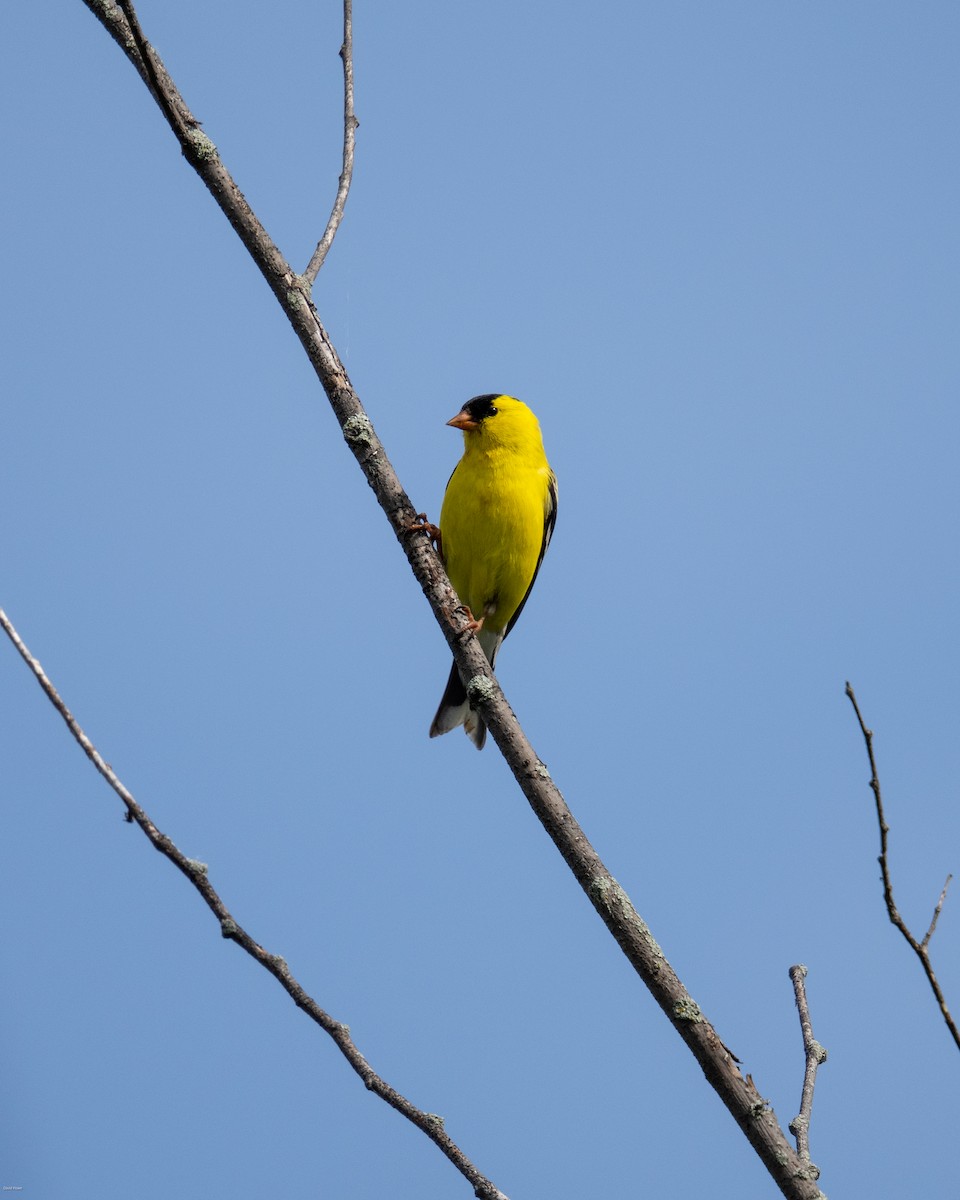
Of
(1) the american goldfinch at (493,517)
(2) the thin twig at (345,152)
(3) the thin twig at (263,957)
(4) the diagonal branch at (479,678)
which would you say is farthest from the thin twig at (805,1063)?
(1) the american goldfinch at (493,517)

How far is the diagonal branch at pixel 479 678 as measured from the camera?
112 inches

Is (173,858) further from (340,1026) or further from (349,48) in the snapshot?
(349,48)

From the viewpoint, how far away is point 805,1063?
3117mm

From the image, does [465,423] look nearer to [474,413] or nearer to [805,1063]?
[474,413]

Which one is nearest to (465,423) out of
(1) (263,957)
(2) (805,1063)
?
(2) (805,1063)

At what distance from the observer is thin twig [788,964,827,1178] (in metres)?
2.83

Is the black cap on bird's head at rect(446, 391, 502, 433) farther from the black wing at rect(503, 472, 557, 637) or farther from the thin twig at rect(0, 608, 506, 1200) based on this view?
the thin twig at rect(0, 608, 506, 1200)

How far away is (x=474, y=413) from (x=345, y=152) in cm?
288

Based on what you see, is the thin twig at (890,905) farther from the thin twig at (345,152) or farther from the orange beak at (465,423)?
the orange beak at (465,423)

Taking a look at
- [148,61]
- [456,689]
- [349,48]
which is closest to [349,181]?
[349,48]

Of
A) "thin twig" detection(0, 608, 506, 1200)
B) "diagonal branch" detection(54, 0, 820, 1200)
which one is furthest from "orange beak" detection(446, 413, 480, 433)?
"thin twig" detection(0, 608, 506, 1200)

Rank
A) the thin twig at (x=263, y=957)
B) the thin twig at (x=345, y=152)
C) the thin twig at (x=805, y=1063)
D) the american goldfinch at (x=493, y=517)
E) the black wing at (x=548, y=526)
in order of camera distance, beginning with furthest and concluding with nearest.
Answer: the black wing at (x=548, y=526) < the american goldfinch at (x=493, y=517) < the thin twig at (x=345, y=152) < the thin twig at (x=805, y=1063) < the thin twig at (x=263, y=957)

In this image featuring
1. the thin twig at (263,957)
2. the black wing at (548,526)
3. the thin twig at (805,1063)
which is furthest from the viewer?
the black wing at (548,526)

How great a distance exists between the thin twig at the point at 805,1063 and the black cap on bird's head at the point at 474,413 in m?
3.92
